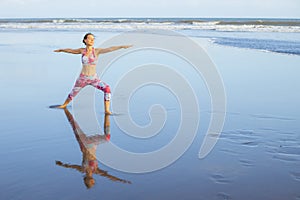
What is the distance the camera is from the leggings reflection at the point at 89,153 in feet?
17.4

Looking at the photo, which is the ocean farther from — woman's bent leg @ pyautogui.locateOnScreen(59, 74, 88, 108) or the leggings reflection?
the leggings reflection

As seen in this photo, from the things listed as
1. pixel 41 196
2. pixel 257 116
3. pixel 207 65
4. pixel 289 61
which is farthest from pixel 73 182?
pixel 289 61

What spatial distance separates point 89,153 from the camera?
628cm

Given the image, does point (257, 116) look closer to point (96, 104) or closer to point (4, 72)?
point (96, 104)

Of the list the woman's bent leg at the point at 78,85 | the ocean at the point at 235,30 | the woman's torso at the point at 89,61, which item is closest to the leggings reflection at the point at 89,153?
the woman's bent leg at the point at 78,85

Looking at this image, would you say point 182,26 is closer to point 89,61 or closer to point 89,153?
point 89,61

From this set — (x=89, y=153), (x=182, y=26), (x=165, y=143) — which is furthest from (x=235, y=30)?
(x=89, y=153)

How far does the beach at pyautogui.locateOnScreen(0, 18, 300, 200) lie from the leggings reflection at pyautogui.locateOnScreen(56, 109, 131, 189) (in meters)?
0.07

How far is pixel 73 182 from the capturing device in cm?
512

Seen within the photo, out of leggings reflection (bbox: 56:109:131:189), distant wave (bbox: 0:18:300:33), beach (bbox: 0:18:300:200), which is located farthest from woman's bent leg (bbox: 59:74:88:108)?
distant wave (bbox: 0:18:300:33)

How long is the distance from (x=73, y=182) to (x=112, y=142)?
177 centimetres

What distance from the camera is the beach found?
194 inches

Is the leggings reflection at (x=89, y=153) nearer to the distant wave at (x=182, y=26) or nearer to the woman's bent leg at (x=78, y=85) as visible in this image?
the woman's bent leg at (x=78, y=85)

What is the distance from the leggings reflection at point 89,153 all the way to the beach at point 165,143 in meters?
0.07
